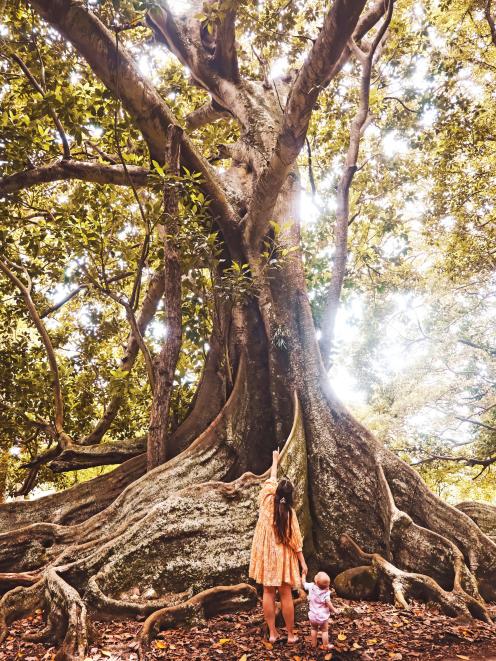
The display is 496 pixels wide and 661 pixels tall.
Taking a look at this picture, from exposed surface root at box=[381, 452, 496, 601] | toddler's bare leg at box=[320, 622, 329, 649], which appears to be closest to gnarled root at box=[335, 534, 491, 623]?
exposed surface root at box=[381, 452, 496, 601]

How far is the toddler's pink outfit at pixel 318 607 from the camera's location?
325cm

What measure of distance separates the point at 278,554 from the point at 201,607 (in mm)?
873

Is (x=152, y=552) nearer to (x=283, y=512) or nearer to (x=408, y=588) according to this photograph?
(x=283, y=512)

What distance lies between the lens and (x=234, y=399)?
5746mm

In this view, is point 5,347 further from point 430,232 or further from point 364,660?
point 430,232

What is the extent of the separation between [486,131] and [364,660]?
8.53 m

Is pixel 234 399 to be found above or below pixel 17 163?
below

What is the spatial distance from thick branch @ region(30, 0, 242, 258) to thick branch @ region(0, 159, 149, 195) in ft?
1.55

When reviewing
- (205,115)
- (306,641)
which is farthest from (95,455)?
(205,115)

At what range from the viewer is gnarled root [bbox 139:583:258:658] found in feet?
11.0

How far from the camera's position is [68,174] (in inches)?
214

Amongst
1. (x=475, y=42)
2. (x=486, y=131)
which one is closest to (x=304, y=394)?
(x=486, y=131)

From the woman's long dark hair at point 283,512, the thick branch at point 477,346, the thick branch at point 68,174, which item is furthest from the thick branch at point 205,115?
the thick branch at point 477,346

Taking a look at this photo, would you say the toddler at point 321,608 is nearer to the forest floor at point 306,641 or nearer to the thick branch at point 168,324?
the forest floor at point 306,641
